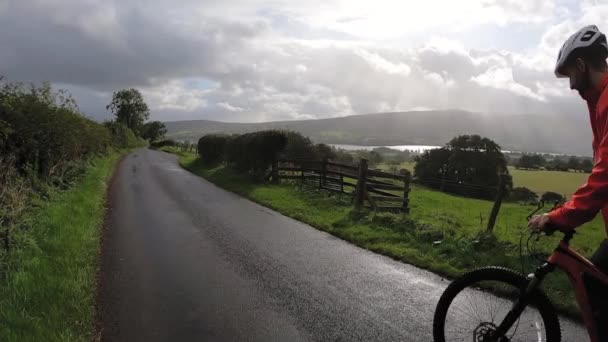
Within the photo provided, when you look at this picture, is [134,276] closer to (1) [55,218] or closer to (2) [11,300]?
(2) [11,300]

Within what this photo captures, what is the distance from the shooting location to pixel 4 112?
11023 millimetres

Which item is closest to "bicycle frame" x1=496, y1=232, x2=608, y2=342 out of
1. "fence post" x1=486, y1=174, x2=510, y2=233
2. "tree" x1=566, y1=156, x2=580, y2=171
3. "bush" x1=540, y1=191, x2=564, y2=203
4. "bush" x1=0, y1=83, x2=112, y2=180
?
"bush" x1=540, y1=191, x2=564, y2=203

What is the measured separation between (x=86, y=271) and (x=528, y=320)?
548 cm

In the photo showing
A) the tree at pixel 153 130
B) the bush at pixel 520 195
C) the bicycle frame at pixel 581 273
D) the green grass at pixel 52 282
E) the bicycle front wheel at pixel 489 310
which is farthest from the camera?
the tree at pixel 153 130

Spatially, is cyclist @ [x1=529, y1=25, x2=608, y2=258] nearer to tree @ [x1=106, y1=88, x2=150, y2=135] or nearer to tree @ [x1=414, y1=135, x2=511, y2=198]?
tree @ [x1=414, y1=135, x2=511, y2=198]

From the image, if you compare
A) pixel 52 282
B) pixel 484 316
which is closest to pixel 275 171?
pixel 52 282

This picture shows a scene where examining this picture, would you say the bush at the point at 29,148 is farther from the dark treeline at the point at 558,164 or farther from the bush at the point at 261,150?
the dark treeline at the point at 558,164

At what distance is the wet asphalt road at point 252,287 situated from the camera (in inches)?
172

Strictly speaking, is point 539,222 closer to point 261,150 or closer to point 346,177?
point 346,177

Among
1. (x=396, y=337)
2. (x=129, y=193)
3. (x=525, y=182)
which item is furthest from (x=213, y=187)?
(x=525, y=182)

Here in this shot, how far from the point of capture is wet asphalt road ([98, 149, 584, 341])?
4.37 meters

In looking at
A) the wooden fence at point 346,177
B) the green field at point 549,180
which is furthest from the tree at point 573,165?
the wooden fence at point 346,177

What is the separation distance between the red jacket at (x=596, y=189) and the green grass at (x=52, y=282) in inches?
163

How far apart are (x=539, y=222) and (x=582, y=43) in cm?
117
